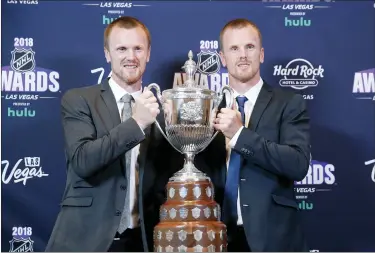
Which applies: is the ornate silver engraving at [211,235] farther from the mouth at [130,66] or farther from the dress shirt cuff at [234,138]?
the mouth at [130,66]

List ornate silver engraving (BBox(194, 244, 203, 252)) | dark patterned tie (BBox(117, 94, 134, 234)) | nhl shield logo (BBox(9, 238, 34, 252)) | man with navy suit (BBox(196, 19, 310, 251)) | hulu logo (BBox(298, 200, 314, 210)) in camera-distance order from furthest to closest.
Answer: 1. hulu logo (BBox(298, 200, 314, 210))
2. nhl shield logo (BBox(9, 238, 34, 252))
3. dark patterned tie (BBox(117, 94, 134, 234))
4. man with navy suit (BBox(196, 19, 310, 251))
5. ornate silver engraving (BBox(194, 244, 203, 252))

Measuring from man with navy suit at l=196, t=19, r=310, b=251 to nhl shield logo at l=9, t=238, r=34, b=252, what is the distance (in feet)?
3.30

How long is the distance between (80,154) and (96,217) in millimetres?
281

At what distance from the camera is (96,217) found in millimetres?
3137

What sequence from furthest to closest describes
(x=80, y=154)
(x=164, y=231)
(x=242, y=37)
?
(x=242, y=37) → (x=80, y=154) → (x=164, y=231)

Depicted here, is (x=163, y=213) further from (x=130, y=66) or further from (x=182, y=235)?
(x=130, y=66)

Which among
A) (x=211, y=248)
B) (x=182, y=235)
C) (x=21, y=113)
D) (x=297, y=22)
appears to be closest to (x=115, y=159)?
(x=182, y=235)

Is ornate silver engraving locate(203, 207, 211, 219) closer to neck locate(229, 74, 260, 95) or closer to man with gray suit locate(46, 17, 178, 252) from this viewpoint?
man with gray suit locate(46, 17, 178, 252)

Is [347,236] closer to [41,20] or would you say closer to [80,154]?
[80,154]

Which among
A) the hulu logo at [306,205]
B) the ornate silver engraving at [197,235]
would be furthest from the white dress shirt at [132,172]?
the hulu logo at [306,205]

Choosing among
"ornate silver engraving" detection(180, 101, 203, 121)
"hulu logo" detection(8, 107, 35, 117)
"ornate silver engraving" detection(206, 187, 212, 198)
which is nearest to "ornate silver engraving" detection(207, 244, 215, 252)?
"ornate silver engraving" detection(206, 187, 212, 198)

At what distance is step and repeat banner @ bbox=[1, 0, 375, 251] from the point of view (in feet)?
12.5

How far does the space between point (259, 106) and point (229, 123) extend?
327 mm

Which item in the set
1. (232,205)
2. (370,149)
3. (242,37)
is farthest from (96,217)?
(370,149)
